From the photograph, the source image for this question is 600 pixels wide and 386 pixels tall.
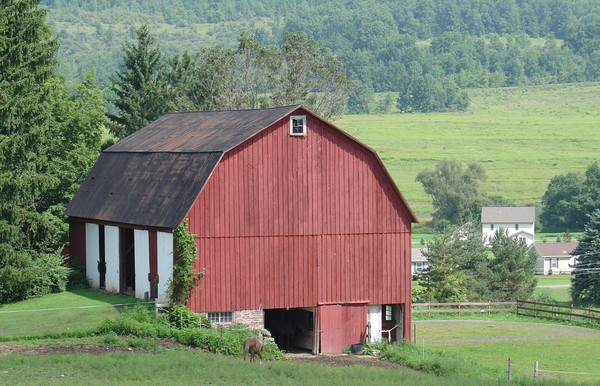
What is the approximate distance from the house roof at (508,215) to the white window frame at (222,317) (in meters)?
102

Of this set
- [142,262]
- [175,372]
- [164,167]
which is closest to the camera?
[175,372]

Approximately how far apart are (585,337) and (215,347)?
19558mm

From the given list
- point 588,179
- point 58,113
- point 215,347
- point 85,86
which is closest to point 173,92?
point 85,86

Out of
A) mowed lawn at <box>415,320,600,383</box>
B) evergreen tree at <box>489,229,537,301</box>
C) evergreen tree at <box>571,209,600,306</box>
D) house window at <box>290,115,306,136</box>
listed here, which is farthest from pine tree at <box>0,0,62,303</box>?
evergreen tree at <box>571,209,600,306</box>

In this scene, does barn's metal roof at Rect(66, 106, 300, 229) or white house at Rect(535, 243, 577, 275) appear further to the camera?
white house at Rect(535, 243, 577, 275)

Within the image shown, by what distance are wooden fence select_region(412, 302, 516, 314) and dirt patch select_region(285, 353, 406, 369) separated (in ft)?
57.2

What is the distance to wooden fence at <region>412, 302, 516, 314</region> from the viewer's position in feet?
190

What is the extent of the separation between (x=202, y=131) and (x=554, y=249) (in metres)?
84.8

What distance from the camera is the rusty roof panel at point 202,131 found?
1612 inches

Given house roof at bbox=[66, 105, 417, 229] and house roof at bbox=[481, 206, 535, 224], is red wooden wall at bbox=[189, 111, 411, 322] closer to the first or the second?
house roof at bbox=[66, 105, 417, 229]

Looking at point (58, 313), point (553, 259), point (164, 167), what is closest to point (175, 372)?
point (58, 313)

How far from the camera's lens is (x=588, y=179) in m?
143

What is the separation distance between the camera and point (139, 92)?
236 feet

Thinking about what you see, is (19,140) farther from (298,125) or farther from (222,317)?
(298,125)
